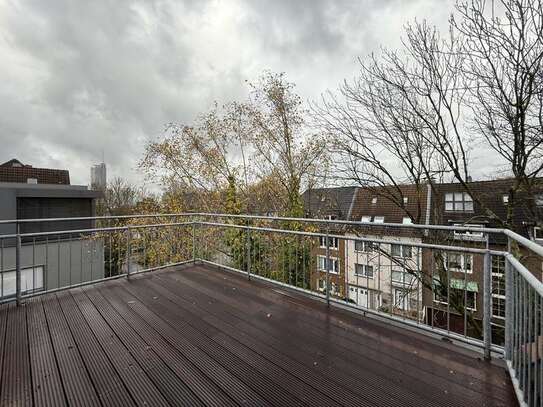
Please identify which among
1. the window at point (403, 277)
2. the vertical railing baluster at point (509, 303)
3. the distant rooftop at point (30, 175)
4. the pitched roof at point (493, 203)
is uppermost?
the distant rooftop at point (30, 175)

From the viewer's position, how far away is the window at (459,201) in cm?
721

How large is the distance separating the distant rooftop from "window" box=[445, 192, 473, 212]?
19.0 meters

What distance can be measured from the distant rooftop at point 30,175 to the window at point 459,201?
1900cm


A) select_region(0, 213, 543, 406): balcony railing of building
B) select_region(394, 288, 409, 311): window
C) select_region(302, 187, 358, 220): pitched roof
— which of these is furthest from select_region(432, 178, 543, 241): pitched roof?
select_region(394, 288, 409, 311): window

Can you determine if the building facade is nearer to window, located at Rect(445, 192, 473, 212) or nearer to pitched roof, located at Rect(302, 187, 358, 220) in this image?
pitched roof, located at Rect(302, 187, 358, 220)

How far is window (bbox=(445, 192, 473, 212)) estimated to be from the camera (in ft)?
23.6

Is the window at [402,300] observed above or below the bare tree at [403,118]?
below

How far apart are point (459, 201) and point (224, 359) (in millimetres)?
7833

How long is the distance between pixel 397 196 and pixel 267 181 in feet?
13.9

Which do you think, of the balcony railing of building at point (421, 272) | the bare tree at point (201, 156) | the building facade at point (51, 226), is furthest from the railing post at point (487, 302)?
the bare tree at point (201, 156)

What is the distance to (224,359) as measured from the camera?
2.08 meters

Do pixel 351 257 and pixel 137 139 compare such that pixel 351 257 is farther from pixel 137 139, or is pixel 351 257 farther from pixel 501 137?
pixel 137 139

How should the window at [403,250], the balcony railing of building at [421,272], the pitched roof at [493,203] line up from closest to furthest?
the balcony railing of building at [421,272]
the window at [403,250]
the pitched roof at [493,203]

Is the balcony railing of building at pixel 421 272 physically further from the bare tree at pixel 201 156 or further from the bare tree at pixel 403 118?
the bare tree at pixel 201 156
